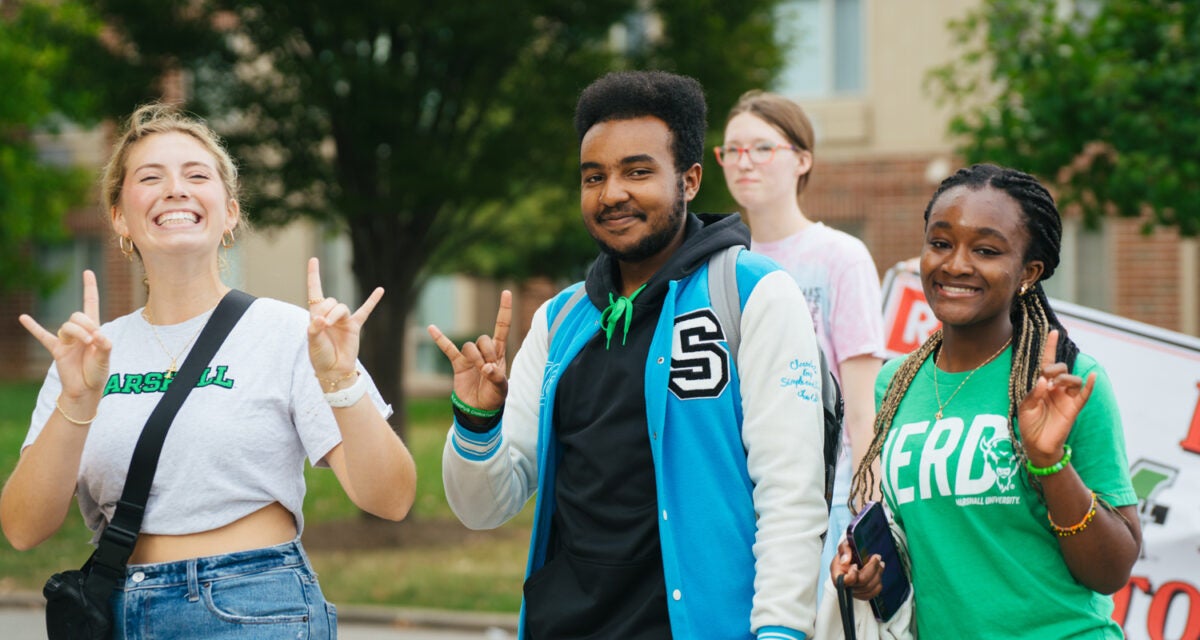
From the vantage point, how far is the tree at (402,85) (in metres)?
9.09

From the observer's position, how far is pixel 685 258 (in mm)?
2949

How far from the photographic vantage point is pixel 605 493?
2.88m

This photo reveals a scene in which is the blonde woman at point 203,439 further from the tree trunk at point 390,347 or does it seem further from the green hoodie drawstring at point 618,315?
the tree trunk at point 390,347

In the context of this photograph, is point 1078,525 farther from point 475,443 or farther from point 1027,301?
point 475,443

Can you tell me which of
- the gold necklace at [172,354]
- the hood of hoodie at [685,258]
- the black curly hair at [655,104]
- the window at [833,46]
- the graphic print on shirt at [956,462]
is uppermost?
the window at [833,46]

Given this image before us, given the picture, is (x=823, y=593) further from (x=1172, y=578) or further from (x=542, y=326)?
(x=1172, y=578)

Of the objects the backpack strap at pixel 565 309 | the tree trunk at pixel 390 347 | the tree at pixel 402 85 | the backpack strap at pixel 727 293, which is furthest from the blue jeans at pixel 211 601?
the tree trunk at pixel 390 347

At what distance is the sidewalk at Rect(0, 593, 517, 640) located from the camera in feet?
24.9

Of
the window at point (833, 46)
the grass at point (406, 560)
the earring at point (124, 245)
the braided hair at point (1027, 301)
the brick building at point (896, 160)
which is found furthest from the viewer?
the window at point (833, 46)

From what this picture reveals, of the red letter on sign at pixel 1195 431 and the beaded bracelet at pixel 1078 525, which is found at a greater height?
the beaded bracelet at pixel 1078 525

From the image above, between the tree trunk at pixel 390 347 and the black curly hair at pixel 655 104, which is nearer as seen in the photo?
the black curly hair at pixel 655 104

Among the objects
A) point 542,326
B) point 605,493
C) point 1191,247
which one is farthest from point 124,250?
point 1191,247

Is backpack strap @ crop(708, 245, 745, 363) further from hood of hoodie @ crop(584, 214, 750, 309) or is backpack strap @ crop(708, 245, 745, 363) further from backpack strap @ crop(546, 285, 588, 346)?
backpack strap @ crop(546, 285, 588, 346)

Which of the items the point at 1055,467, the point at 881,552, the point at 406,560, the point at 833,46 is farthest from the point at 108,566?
the point at 833,46
